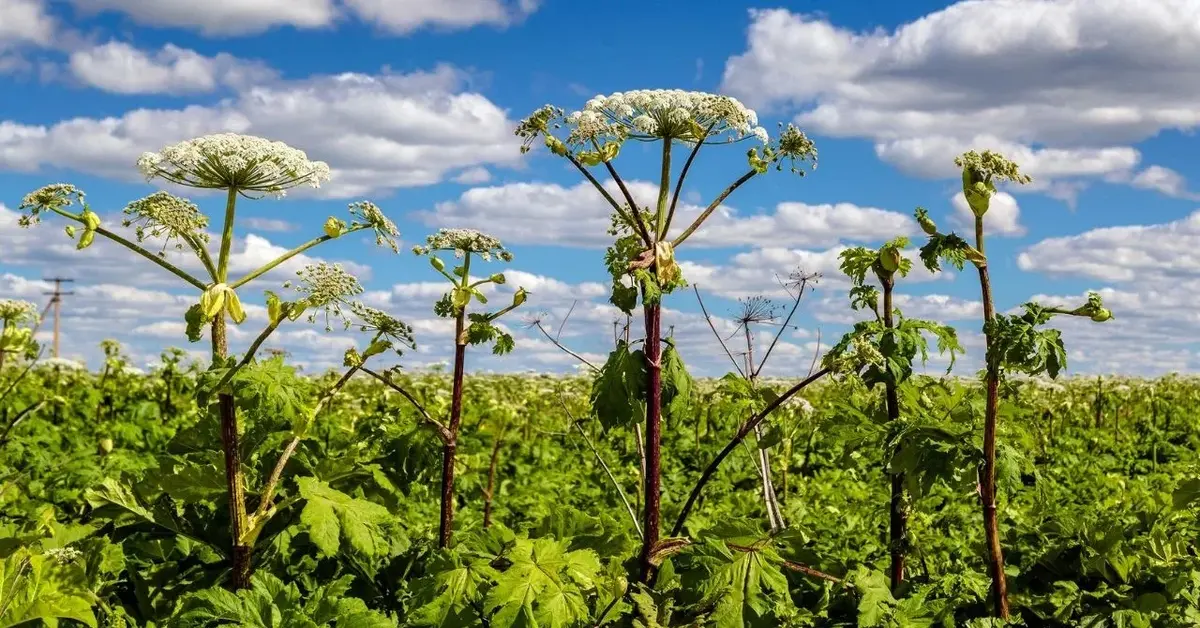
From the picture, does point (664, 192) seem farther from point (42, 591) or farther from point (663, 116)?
point (42, 591)

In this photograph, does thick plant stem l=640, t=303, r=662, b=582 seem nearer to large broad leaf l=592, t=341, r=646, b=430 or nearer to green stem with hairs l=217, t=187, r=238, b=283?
large broad leaf l=592, t=341, r=646, b=430

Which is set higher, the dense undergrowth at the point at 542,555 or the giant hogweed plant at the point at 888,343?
the giant hogweed plant at the point at 888,343

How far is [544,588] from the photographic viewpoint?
3.62 meters

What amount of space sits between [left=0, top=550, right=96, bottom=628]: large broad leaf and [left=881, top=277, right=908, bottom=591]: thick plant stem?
2.89 metres

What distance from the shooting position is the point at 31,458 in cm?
848

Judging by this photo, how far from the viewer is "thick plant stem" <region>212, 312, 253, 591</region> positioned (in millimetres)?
3662

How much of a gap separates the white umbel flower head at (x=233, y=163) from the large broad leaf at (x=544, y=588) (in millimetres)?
1488

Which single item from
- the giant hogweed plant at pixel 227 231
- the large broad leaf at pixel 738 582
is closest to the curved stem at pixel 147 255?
the giant hogweed plant at pixel 227 231

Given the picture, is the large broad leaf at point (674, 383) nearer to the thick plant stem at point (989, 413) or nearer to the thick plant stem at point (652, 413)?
the thick plant stem at point (652, 413)

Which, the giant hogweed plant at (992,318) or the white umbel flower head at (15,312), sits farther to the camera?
the white umbel flower head at (15,312)

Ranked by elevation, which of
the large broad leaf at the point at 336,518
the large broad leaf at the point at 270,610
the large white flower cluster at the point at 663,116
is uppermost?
the large white flower cluster at the point at 663,116

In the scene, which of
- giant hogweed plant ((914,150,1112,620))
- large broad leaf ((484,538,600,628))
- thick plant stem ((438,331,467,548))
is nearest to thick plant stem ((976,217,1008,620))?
giant hogweed plant ((914,150,1112,620))

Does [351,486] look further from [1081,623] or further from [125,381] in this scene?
[125,381]

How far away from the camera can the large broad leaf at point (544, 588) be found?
140 inches
